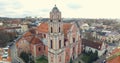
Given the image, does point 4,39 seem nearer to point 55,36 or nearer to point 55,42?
point 55,42

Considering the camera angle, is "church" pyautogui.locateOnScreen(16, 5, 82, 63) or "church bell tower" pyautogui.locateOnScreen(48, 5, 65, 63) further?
"church" pyautogui.locateOnScreen(16, 5, 82, 63)

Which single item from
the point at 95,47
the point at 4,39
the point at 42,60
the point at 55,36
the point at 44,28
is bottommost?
the point at 42,60

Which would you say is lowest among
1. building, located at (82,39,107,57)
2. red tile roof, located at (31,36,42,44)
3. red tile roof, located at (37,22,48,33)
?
building, located at (82,39,107,57)

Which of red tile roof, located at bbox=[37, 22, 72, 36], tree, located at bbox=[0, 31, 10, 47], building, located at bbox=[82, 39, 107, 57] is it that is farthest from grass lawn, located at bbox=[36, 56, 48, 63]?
tree, located at bbox=[0, 31, 10, 47]

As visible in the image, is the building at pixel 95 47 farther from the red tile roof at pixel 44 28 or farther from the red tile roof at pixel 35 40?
the red tile roof at pixel 35 40

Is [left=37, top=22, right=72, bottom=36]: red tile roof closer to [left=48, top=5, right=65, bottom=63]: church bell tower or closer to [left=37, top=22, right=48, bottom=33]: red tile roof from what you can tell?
[left=37, top=22, right=48, bottom=33]: red tile roof

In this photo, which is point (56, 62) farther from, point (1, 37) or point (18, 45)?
point (1, 37)

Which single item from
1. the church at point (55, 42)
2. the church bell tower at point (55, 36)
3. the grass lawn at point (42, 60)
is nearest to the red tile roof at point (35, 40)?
the church at point (55, 42)

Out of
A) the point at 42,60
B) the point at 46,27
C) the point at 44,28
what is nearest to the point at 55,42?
the point at 42,60
